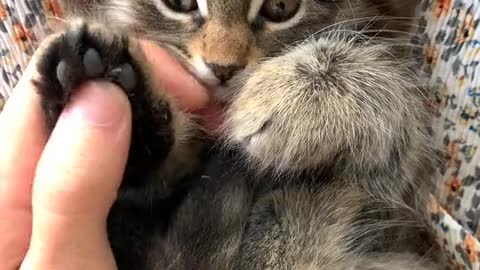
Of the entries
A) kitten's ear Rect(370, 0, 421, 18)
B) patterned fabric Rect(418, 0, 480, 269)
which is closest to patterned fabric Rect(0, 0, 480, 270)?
patterned fabric Rect(418, 0, 480, 269)

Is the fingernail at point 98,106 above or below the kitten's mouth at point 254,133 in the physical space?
above

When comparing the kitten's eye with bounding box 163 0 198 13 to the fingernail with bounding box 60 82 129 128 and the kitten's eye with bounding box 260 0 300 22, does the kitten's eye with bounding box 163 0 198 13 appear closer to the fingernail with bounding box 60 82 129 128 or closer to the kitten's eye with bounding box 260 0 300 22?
the kitten's eye with bounding box 260 0 300 22

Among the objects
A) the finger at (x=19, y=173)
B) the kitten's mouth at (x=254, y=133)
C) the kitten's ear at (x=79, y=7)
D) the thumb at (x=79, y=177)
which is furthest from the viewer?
the kitten's ear at (x=79, y=7)

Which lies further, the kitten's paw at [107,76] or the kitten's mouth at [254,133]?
the kitten's mouth at [254,133]

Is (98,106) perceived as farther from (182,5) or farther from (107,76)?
(182,5)

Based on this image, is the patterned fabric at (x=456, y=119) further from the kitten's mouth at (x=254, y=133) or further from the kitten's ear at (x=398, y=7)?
the kitten's mouth at (x=254, y=133)

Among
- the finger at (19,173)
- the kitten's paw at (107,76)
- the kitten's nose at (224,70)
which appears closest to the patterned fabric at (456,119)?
the kitten's nose at (224,70)

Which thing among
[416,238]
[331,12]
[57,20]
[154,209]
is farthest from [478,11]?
[57,20]
